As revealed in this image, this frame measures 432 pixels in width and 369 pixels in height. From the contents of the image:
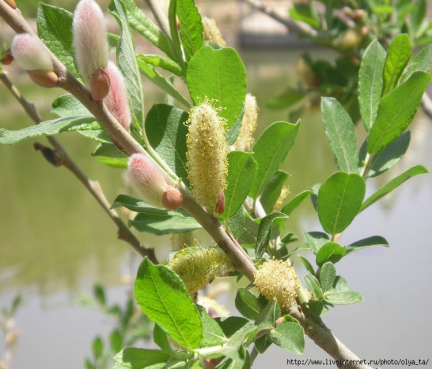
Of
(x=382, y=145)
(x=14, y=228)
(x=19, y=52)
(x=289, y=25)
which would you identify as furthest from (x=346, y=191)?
(x=14, y=228)

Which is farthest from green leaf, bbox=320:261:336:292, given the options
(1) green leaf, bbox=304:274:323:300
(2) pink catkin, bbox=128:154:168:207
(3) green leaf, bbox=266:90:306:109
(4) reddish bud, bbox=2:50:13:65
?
(3) green leaf, bbox=266:90:306:109

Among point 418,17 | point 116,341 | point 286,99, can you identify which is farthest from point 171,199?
point 116,341

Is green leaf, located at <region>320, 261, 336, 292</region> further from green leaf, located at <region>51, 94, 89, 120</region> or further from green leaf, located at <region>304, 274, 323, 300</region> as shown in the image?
green leaf, located at <region>51, 94, 89, 120</region>

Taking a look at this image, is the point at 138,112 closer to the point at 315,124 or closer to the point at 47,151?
the point at 47,151

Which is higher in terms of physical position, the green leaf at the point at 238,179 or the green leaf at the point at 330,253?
the green leaf at the point at 238,179

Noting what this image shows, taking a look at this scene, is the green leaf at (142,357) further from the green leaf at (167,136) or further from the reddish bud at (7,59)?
the reddish bud at (7,59)

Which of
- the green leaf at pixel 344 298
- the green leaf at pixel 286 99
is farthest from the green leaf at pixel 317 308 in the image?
the green leaf at pixel 286 99
